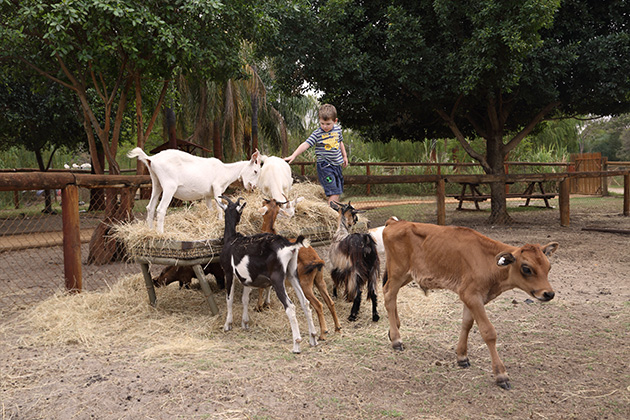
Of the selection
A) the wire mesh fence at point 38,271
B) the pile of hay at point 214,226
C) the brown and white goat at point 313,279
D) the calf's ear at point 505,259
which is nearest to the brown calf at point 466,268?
the calf's ear at point 505,259

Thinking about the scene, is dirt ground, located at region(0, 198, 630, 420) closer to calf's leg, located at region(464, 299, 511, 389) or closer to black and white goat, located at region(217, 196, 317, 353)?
calf's leg, located at region(464, 299, 511, 389)

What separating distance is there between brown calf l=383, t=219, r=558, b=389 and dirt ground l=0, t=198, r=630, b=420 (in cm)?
29

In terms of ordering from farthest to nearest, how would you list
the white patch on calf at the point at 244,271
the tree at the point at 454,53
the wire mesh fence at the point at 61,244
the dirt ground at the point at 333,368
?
the tree at the point at 454,53 → the wire mesh fence at the point at 61,244 → the white patch on calf at the point at 244,271 → the dirt ground at the point at 333,368

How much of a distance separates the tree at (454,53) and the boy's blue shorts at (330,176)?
4.37 meters

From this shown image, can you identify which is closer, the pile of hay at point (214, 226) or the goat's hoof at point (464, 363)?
the goat's hoof at point (464, 363)

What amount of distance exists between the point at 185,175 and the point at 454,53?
22.4 ft

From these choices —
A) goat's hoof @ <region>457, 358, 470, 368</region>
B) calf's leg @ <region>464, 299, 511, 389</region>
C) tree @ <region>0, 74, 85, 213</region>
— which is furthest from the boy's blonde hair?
tree @ <region>0, 74, 85, 213</region>

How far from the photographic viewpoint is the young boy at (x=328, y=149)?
5148mm

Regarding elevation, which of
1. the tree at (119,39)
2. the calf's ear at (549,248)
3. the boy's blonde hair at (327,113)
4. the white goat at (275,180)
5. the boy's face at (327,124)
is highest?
the tree at (119,39)

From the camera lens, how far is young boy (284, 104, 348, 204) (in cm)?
515

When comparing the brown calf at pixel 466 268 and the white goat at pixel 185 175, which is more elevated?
the white goat at pixel 185 175

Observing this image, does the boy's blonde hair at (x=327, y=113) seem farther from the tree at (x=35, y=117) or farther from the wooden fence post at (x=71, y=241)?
the tree at (x=35, y=117)

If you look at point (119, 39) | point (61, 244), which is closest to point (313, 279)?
point (119, 39)

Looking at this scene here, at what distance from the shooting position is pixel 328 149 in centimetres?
530
